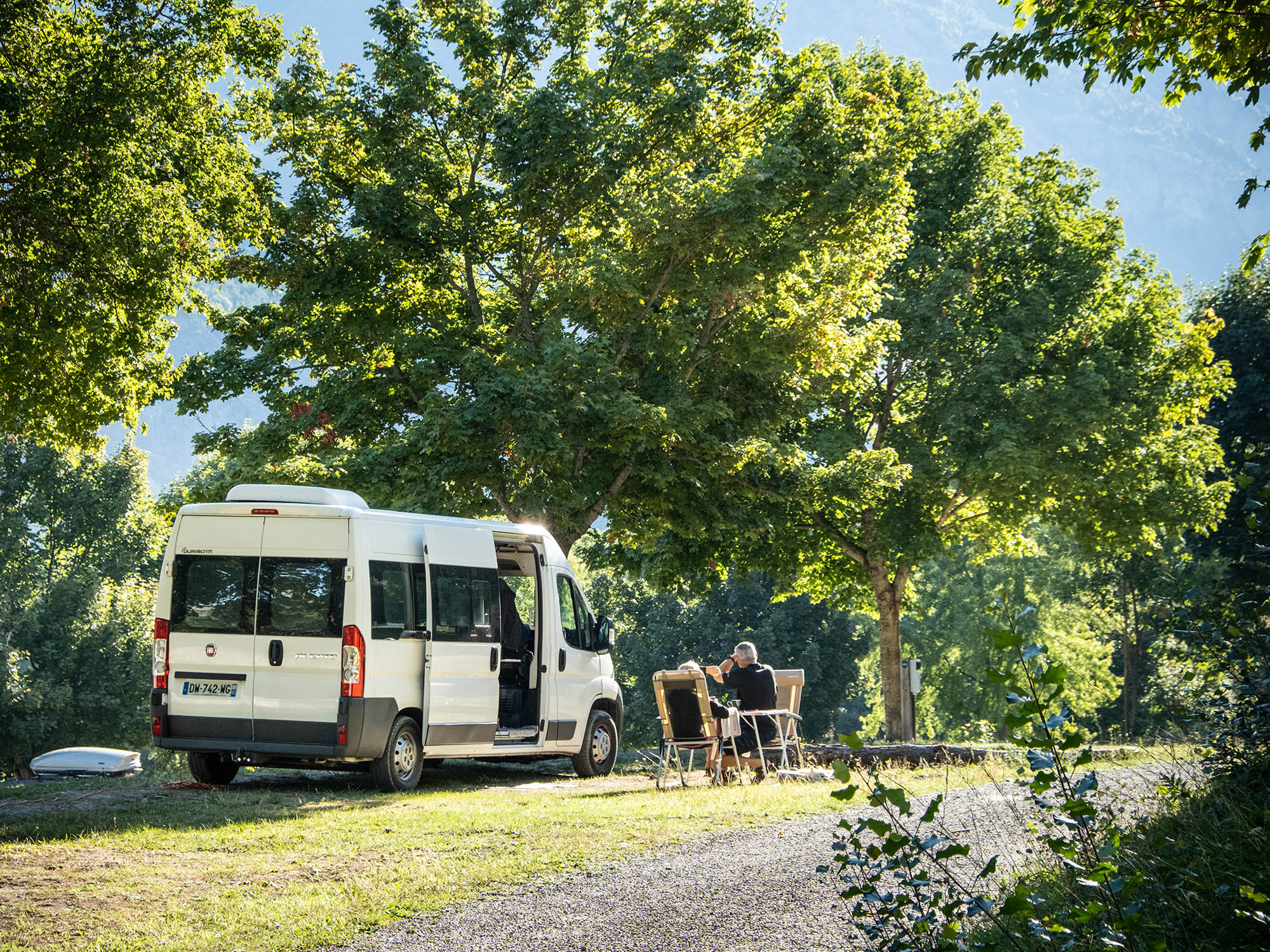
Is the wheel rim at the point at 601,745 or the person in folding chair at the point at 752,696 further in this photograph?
the wheel rim at the point at 601,745

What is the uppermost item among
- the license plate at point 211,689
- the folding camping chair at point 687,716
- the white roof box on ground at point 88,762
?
the license plate at point 211,689

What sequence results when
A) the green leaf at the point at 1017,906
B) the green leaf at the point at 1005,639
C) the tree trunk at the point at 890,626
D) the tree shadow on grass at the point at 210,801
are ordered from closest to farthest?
the green leaf at the point at 1005,639, the green leaf at the point at 1017,906, the tree shadow on grass at the point at 210,801, the tree trunk at the point at 890,626

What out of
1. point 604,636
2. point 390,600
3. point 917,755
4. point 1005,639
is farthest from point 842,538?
point 1005,639

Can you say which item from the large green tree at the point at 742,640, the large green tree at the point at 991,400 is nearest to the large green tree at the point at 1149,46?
the large green tree at the point at 991,400

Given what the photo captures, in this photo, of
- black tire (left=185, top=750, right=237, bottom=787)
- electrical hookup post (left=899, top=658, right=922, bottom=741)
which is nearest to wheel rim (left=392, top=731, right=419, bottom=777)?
black tire (left=185, top=750, right=237, bottom=787)

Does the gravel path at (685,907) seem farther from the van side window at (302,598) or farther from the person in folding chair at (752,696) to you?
the person in folding chair at (752,696)

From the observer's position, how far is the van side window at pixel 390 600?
1160cm

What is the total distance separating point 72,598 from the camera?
144 feet

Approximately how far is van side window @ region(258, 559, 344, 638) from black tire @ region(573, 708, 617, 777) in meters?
4.52

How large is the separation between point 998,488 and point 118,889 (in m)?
19.7

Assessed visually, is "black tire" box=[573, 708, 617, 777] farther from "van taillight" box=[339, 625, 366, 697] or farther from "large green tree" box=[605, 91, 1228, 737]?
"large green tree" box=[605, 91, 1228, 737]

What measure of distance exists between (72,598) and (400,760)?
1449 inches

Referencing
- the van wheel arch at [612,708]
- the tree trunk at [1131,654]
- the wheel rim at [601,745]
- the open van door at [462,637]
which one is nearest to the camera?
the open van door at [462,637]

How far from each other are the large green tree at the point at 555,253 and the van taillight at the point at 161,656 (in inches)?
235
